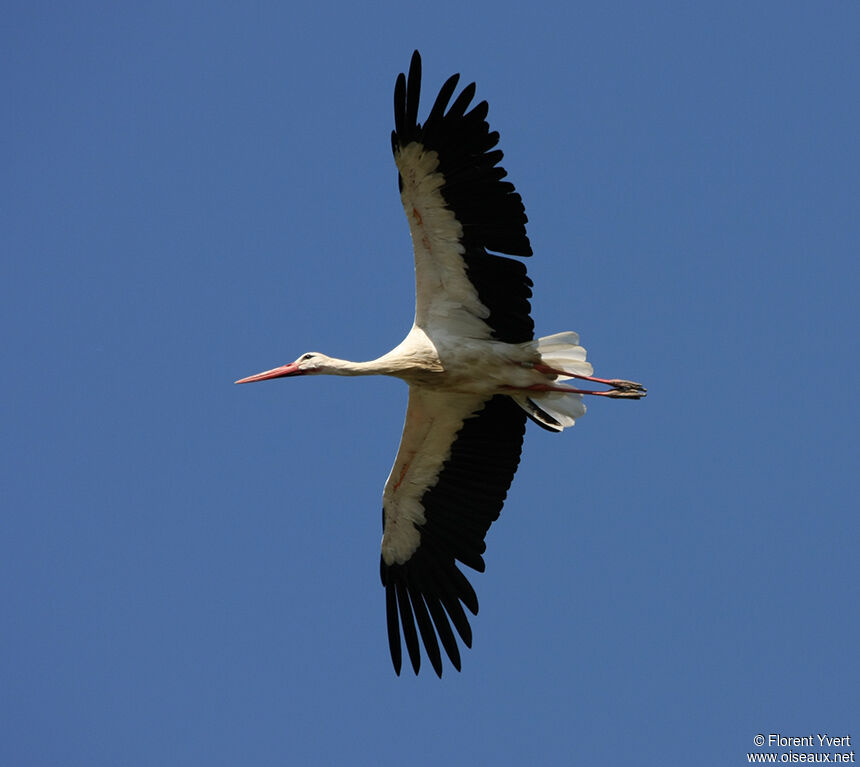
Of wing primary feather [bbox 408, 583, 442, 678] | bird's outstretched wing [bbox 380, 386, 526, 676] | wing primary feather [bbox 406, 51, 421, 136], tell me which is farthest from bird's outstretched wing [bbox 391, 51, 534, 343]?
wing primary feather [bbox 408, 583, 442, 678]

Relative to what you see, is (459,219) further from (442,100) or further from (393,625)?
(393,625)

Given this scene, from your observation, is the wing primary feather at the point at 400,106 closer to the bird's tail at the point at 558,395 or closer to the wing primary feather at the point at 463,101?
the wing primary feather at the point at 463,101

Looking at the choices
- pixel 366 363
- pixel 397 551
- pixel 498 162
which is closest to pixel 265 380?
pixel 366 363

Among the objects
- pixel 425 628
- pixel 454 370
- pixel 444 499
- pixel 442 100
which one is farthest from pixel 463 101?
pixel 425 628

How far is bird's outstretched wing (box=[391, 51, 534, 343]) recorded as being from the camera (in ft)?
30.4

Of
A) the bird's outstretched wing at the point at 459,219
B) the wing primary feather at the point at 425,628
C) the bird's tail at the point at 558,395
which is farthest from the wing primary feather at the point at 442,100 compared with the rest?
the wing primary feather at the point at 425,628

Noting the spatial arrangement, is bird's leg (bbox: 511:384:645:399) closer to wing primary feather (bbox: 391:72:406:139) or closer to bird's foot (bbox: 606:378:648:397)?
bird's foot (bbox: 606:378:648:397)

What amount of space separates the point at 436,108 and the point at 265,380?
2.75 m

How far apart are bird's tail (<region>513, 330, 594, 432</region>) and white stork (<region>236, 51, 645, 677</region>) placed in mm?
11

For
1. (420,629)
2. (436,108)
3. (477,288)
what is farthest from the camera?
(420,629)

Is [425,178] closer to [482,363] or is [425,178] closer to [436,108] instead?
[436,108]

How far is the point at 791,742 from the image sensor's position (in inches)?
381

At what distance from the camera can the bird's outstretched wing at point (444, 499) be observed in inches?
412

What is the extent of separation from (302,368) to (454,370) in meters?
1.30
